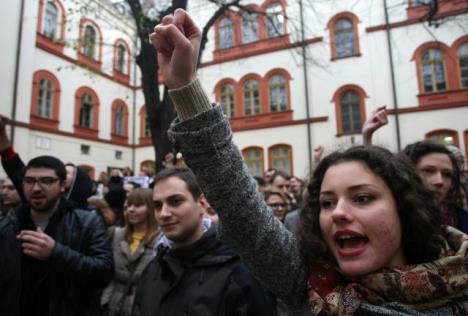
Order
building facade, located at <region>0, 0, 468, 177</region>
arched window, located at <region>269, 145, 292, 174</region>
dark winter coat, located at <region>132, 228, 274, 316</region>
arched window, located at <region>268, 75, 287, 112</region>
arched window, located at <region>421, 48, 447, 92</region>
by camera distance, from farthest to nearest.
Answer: arched window, located at <region>268, 75, 287, 112</region> < arched window, located at <region>269, 145, 292, 174</region> < arched window, located at <region>421, 48, 447, 92</region> < building facade, located at <region>0, 0, 468, 177</region> < dark winter coat, located at <region>132, 228, 274, 316</region>

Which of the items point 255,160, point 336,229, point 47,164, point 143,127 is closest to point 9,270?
point 47,164

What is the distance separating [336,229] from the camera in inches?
50.8

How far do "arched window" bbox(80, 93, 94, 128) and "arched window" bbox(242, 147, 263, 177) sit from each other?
331 inches

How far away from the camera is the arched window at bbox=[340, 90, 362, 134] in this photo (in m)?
15.7

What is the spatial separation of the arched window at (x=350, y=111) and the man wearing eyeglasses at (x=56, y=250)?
14496mm

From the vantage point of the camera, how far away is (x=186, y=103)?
47.1 inches

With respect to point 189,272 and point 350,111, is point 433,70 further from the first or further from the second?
point 189,272

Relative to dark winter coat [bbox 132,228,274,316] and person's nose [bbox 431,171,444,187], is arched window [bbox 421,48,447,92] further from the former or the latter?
dark winter coat [bbox 132,228,274,316]

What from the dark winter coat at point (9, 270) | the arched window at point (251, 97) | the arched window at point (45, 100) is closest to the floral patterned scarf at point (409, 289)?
the dark winter coat at point (9, 270)

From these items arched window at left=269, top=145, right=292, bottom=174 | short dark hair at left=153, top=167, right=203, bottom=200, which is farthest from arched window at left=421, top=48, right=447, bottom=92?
short dark hair at left=153, top=167, right=203, bottom=200

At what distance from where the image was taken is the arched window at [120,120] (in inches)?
780

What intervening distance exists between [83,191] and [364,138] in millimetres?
3002

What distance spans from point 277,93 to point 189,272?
15953 mm

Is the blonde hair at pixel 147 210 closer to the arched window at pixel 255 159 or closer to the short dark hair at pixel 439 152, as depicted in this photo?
the short dark hair at pixel 439 152
